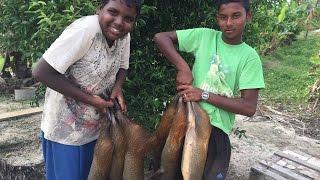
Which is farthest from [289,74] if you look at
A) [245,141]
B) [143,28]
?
[143,28]

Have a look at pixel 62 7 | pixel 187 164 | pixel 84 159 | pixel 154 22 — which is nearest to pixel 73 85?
pixel 84 159

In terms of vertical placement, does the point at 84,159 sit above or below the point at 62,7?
below

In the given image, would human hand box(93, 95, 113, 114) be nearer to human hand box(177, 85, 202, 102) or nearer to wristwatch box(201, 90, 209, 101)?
human hand box(177, 85, 202, 102)

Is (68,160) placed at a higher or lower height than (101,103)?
lower

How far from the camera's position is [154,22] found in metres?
3.22

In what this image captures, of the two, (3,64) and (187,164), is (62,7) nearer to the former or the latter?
(187,164)

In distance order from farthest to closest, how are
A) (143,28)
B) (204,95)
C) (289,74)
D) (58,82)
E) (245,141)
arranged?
(289,74)
(245,141)
(143,28)
(204,95)
(58,82)

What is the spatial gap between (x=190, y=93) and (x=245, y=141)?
Result: 2910mm

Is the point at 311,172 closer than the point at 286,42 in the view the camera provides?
Yes

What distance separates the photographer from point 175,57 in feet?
8.07

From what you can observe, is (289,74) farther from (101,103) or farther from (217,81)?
(101,103)

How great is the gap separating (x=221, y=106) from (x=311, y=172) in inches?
67.5

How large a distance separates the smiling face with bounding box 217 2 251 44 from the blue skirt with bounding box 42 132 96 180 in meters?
1.09

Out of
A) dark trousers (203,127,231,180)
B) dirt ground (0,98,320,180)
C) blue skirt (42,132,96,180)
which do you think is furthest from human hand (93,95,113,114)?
dirt ground (0,98,320,180)
